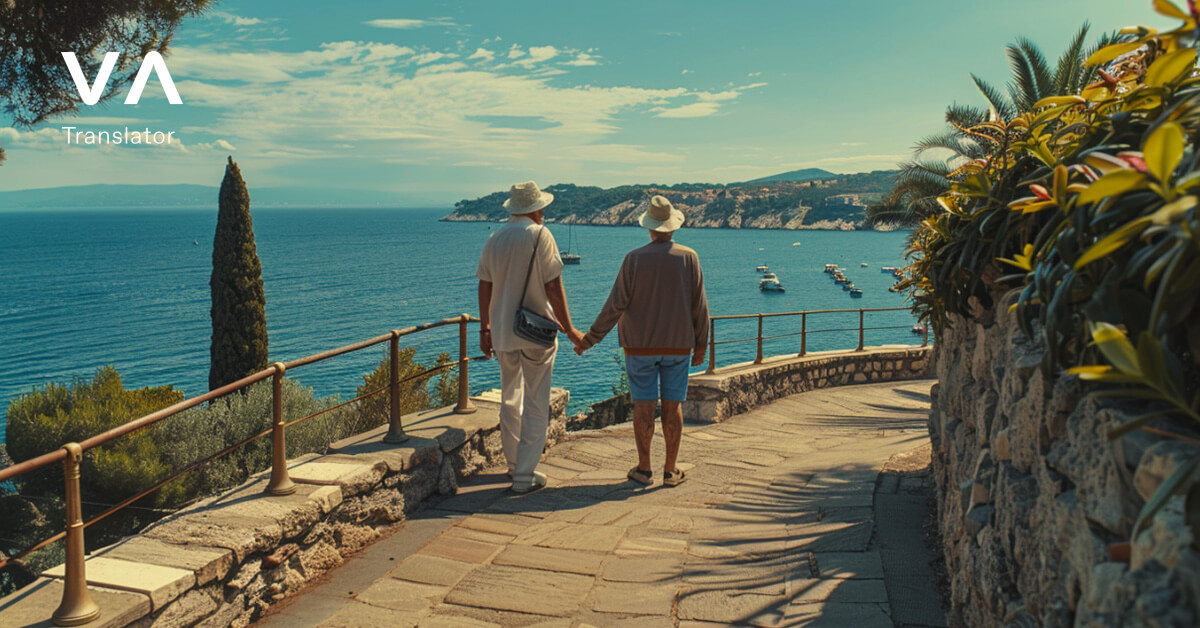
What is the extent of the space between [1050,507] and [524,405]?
3.39m

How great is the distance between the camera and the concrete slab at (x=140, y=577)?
2.73 m

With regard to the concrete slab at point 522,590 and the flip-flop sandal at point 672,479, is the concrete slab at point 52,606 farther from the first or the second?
the flip-flop sandal at point 672,479

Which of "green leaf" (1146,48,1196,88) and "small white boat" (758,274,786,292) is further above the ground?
"green leaf" (1146,48,1196,88)

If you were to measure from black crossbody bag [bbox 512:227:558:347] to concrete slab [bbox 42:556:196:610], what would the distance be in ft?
7.07

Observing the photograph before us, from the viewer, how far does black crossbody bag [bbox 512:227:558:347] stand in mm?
4551

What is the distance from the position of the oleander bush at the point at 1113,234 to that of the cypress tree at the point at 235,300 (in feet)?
48.0

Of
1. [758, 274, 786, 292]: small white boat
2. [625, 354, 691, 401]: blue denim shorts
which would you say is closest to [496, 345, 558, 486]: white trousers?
[625, 354, 691, 401]: blue denim shorts

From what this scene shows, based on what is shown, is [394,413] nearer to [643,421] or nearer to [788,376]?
[643,421]

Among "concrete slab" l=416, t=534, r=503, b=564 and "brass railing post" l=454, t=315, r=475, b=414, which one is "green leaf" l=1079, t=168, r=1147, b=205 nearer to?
"concrete slab" l=416, t=534, r=503, b=564

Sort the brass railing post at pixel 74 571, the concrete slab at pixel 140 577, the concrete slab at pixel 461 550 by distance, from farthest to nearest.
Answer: the concrete slab at pixel 461 550 < the concrete slab at pixel 140 577 < the brass railing post at pixel 74 571

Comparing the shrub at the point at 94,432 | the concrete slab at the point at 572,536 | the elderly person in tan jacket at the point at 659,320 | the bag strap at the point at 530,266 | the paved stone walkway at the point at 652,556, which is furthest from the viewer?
the shrub at the point at 94,432

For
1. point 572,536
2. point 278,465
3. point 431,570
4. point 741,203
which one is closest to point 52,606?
point 278,465

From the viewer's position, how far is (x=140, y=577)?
2.80m

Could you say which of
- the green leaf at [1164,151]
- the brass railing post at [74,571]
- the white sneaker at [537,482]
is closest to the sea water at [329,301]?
the white sneaker at [537,482]
